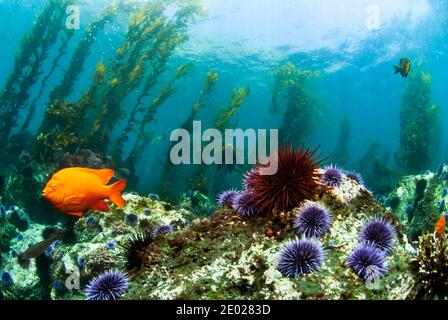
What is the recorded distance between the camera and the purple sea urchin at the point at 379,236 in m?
3.60

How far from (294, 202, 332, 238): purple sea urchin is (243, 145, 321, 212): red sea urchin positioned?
0.27 metres

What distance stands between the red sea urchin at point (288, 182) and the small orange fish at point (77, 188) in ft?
6.03

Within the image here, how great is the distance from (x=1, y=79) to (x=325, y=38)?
363 ft

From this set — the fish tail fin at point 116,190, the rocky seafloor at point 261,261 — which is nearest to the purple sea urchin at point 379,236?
the rocky seafloor at point 261,261

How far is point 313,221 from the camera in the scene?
3.87 metres

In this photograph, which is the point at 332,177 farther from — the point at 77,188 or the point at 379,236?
the point at 77,188

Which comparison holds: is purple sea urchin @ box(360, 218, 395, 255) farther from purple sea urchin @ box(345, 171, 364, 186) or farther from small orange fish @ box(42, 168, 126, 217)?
small orange fish @ box(42, 168, 126, 217)

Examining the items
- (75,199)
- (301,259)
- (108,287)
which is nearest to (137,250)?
(108,287)

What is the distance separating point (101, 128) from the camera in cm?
1397

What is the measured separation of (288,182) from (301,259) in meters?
1.02

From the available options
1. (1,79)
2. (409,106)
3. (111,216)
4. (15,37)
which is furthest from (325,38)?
(1,79)

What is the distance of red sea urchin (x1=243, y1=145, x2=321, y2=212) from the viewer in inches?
159

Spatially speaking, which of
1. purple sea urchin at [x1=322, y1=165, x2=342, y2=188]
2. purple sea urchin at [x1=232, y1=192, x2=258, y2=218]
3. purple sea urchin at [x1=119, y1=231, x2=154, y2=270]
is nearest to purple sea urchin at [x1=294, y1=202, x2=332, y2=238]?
purple sea urchin at [x1=232, y1=192, x2=258, y2=218]
